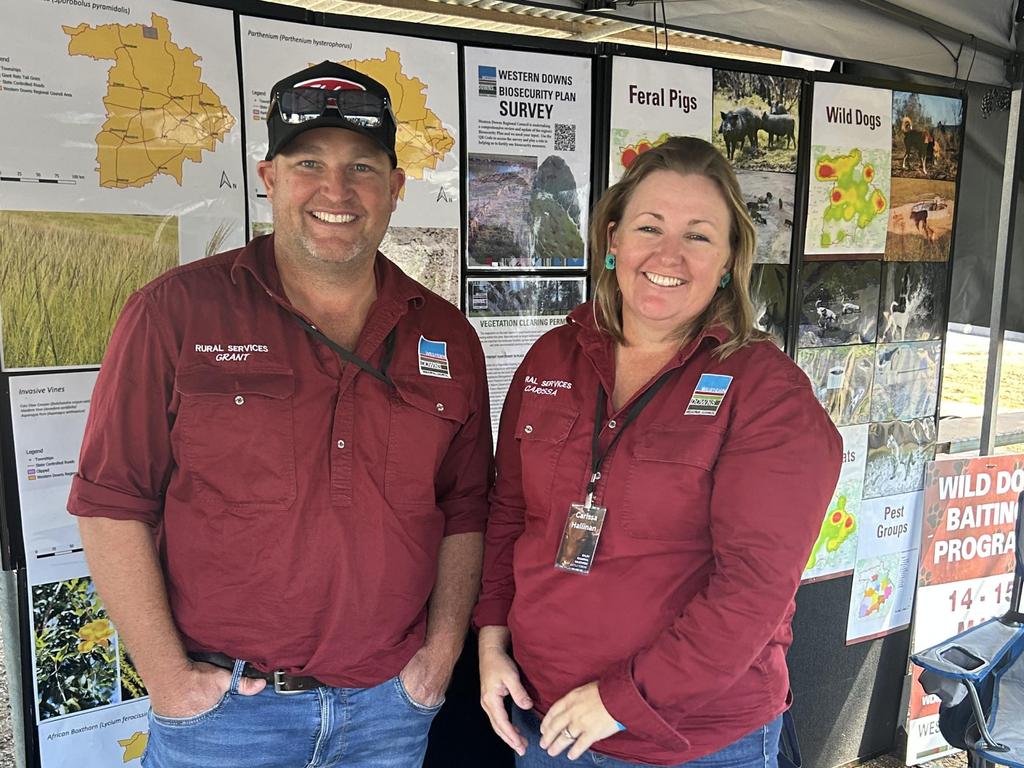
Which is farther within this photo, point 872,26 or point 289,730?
point 872,26

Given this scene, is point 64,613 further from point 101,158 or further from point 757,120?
point 757,120

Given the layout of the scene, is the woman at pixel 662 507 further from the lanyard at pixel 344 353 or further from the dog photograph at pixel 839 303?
the dog photograph at pixel 839 303

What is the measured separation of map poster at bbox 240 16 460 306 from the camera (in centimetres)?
200

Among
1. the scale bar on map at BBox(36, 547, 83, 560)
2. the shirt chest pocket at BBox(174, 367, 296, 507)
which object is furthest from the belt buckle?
the scale bar on map at BBox(36, 547, 83, 560)

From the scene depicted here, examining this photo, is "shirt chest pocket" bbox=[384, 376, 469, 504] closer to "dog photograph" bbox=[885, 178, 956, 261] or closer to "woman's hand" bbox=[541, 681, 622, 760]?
"woman's hand" bbox=[541, 681, 622, 760]

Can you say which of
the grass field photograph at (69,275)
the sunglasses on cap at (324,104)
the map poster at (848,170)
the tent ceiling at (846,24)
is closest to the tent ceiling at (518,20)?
the tent ceiling at (846,24)

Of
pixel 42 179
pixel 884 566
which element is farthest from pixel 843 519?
pixel 42 179

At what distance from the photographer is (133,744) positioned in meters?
2.09

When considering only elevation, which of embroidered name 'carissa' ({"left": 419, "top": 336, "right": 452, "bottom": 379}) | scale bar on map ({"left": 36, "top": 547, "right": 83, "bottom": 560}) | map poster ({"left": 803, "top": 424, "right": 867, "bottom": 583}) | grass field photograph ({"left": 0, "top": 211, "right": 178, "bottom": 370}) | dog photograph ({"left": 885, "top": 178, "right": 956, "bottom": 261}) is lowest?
map poster ({"left": 803, "top": 424, "right": 867, "bottom": 583})

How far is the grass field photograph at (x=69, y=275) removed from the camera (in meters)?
1.80

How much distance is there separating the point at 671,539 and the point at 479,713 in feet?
2.86

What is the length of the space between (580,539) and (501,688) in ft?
1.19

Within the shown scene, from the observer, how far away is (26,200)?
1.79 m

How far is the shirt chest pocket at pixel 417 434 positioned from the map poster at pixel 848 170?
1.72 meters
